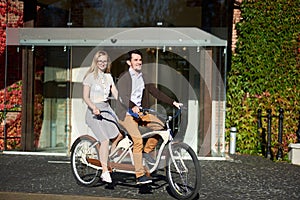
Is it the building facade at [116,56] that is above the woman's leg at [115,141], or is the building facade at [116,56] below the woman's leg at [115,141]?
above

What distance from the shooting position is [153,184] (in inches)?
284

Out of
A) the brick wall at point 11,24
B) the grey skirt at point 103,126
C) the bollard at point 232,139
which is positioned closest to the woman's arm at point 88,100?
the grey skirt at point 103,126

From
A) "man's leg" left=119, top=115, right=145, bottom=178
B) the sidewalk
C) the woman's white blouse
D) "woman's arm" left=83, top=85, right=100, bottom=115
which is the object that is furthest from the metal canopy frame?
the sidewalk

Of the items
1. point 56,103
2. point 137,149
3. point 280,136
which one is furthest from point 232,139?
point 137,149

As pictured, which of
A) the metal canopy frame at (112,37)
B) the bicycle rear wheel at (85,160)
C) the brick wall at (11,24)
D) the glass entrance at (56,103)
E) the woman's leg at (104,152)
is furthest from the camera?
the glass entrance at (56,103)

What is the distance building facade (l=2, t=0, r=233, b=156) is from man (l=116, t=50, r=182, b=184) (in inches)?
122

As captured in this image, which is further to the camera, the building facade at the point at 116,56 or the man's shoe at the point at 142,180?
the building facade at the point at 116,56

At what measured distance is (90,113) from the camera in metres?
6.94

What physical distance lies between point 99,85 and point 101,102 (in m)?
0.26

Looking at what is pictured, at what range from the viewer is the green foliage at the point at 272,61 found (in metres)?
11.0

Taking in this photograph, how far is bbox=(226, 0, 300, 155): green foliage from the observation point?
11.0m

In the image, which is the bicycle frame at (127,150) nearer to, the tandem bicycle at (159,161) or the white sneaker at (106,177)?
the tandem bicycle at (159,161)

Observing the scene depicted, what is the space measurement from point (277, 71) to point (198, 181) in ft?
18.8

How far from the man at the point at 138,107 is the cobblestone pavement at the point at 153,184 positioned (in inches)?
18.0
